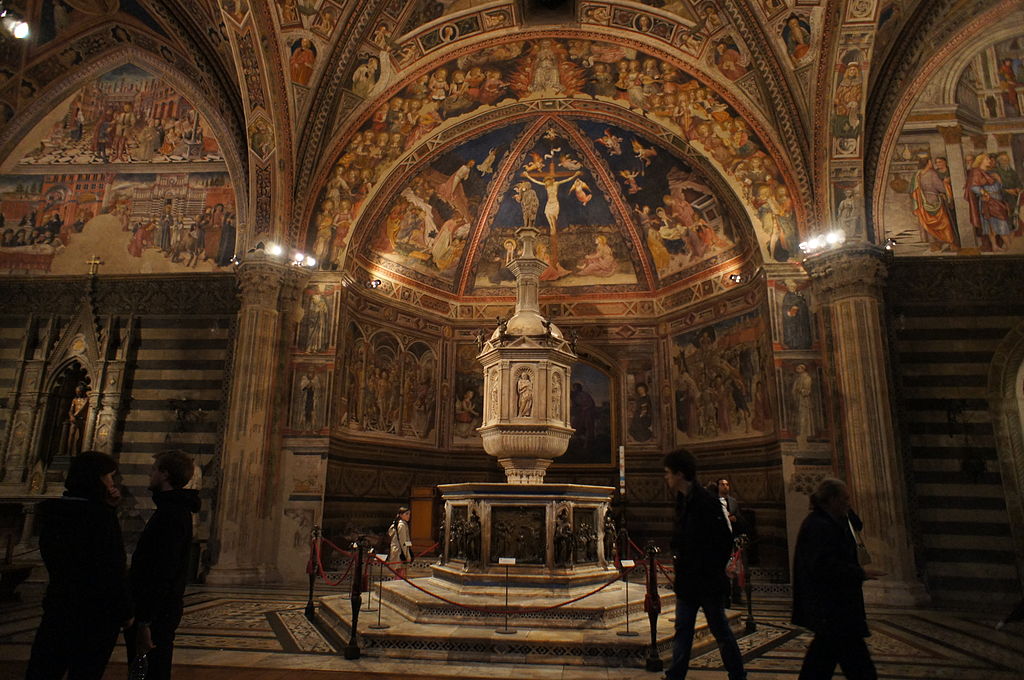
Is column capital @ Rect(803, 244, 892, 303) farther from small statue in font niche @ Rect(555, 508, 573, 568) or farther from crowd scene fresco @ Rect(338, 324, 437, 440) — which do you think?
crowd scene fresco @ Rect(338, 324, 437, 440)

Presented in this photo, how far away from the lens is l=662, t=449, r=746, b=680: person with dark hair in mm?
4031

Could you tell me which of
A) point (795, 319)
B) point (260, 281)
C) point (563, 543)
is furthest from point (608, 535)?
point (260, 281)

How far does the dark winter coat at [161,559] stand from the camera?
3.48m

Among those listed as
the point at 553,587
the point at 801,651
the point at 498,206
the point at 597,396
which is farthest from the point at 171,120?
the point at 801,651

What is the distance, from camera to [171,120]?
1519 centimetres

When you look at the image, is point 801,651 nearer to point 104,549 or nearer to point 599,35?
point 104,549

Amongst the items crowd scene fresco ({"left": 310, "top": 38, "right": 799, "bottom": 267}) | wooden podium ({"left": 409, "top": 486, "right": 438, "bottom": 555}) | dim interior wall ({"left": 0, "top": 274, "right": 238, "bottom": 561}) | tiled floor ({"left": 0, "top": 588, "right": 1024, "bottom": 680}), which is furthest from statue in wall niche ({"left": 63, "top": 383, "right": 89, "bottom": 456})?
wooden podium ({"left": 409, "top": 486, "right": 438, "bottom": 555})

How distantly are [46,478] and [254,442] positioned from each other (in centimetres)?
490

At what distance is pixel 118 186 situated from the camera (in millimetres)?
15102

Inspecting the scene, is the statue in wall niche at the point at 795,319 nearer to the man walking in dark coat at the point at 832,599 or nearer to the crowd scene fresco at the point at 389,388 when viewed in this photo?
the crowd scene fresco at the point at 389,388

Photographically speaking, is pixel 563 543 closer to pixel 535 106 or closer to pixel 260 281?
pixel 260 281

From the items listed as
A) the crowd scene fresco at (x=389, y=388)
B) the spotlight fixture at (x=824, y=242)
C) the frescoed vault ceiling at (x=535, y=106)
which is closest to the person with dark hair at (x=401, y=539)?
the crowd scene fresco at (x=389, y=388)

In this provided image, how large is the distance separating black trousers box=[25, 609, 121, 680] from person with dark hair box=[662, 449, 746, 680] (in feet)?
10.4

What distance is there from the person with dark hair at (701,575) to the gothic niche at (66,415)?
1367 centimetres
